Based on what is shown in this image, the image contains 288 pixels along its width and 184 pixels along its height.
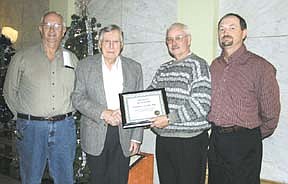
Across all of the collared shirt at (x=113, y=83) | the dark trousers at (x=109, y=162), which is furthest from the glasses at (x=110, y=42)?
the dark trousers at (x=109, y=162)

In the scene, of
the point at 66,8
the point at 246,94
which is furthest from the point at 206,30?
the point at 66,8

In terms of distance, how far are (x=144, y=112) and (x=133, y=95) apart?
5.5 inches

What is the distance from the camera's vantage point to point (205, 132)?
104 inches

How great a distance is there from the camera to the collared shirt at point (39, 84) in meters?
2.81

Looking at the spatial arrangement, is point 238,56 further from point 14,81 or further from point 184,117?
point 14,81

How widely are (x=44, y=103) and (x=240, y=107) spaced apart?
56.6 inches

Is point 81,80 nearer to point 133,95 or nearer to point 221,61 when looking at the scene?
point 133,95

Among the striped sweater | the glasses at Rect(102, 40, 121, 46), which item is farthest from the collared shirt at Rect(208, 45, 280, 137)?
the glasses at Rect(102, 40, 121, 46)

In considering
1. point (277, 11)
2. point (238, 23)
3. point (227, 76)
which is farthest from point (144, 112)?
point (277, 11)

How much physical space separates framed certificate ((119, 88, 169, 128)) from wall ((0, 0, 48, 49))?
3595mm

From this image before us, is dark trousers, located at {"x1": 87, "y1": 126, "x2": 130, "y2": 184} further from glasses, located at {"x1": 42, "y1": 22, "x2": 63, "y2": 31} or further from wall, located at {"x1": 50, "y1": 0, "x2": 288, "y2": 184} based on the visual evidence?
wall, located at {"x1": 50, "y1": 0, "x2": 288, "y2": 184}

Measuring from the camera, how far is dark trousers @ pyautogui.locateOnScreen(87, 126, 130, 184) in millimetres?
2555

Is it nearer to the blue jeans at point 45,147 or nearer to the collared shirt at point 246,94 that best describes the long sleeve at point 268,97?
the collared shirt at point 246,94

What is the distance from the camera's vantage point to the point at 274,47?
10.5ft
